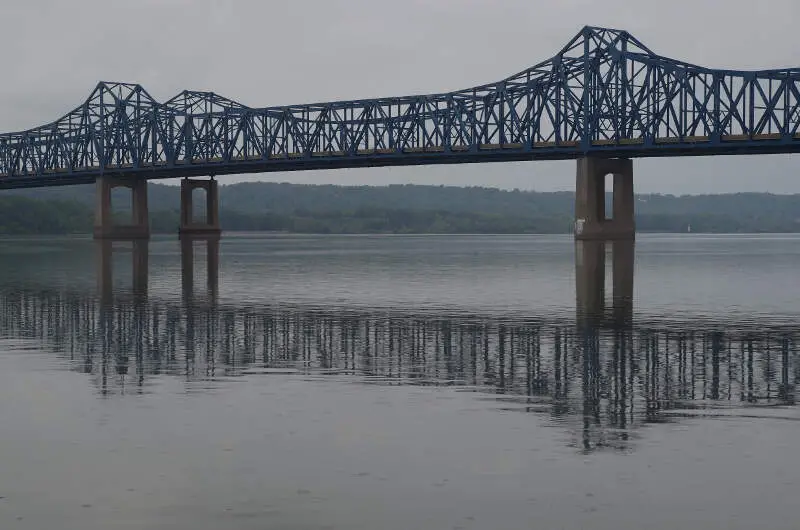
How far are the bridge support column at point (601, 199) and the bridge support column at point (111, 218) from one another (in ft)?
232

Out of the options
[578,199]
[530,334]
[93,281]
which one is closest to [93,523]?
[530,334]

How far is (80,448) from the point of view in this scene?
48.9ft

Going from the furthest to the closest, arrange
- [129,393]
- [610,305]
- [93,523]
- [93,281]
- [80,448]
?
→ 1. [93,281]
2. [610,305]
3. [129,393]
4. [80,448]
5. [93,523]

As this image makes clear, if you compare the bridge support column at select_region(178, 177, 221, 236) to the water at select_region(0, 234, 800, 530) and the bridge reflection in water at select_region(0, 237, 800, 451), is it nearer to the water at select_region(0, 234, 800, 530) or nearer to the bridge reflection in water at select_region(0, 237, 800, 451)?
the bridge reflection in water at select_region(0, 237, 800, 451)

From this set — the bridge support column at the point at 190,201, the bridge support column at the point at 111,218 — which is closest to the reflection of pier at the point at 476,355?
the bridge support column at the point at 111,218

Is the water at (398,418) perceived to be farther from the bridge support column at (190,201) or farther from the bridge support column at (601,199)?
the bridge support column at (190,201)

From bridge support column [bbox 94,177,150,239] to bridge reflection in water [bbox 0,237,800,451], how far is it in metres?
138

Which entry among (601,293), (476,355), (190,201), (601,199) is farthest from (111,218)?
(476,355)

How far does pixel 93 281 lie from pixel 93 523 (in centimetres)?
4548

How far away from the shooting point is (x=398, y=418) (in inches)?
670

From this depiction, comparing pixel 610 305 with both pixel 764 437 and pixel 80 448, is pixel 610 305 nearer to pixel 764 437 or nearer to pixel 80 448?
pixel 764 437

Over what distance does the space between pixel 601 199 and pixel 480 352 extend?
108m

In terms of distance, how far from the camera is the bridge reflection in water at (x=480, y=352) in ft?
61.4

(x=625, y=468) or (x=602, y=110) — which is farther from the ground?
(x=602, y=110)
